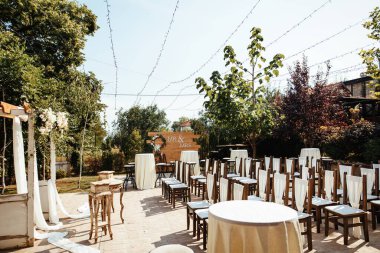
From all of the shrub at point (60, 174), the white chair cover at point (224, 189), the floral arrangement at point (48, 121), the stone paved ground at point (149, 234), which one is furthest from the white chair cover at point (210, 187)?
the shrub at point (60, 174)

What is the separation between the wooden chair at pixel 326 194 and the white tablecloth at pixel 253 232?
3.24 m

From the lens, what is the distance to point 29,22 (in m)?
11.6

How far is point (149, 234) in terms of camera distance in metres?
4.66

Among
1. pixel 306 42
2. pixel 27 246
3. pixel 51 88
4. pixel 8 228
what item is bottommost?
pixel 27 246

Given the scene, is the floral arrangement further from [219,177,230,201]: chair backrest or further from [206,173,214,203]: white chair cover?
[219,177,230,201]: chair backrest

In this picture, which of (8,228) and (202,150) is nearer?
(8,228)

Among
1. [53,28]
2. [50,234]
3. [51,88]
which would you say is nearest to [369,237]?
[50,234]

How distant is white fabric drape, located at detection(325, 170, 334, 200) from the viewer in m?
4.74

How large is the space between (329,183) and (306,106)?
5663 millimetres

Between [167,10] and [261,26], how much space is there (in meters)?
2.81

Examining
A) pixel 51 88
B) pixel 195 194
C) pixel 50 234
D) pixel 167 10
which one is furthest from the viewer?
pixel 51 88

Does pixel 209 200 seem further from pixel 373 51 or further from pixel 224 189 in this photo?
pixel 373 51

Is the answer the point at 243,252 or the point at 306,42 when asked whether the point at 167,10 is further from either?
the point at 243,252

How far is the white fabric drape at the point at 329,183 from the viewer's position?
4.74 m
